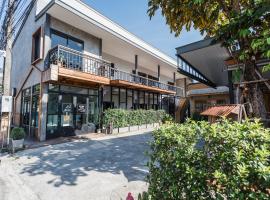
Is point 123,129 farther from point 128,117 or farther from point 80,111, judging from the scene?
point 80,111

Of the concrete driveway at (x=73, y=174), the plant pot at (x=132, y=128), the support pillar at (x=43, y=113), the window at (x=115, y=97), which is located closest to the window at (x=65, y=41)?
the support pillar at (x=43, y=113)

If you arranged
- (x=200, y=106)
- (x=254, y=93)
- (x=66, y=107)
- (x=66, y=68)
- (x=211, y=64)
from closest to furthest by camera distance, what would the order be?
(x=254, y=93) < (x=66, y=68) < (x=211, y=64) < (x=66, y=107) < (x=200, y=106)

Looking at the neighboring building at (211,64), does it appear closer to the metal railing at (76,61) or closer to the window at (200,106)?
the window at (200,106)

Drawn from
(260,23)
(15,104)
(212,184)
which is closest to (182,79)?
(15,104)

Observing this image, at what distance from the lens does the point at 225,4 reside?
5289 mm

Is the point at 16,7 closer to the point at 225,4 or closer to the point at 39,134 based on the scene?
the point at 39,134

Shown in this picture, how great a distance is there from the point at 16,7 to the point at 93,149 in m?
8.08

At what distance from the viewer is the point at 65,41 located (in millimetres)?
11734

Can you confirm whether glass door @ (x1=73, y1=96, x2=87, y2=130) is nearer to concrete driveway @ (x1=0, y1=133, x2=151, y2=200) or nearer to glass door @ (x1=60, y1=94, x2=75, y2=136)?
glass door @ (x1=60, y1=94, x2=75, y2=136)

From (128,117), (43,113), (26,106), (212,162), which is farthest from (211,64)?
(26,106)

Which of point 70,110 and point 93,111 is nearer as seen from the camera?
point 70,110

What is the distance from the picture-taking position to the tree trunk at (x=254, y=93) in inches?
187

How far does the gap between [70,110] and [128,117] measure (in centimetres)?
439

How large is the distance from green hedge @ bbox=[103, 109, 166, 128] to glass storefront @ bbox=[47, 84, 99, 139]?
121cm
